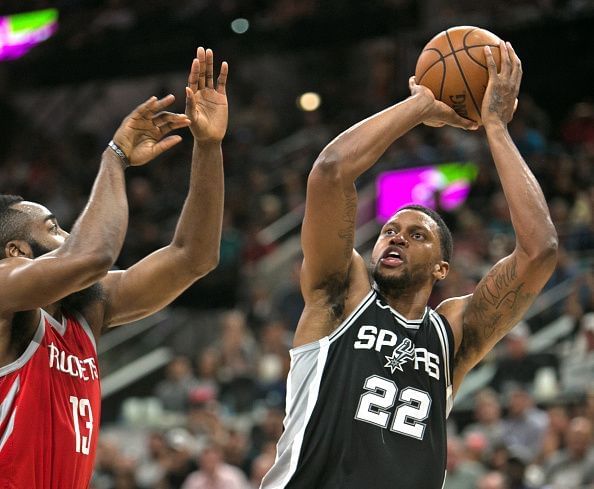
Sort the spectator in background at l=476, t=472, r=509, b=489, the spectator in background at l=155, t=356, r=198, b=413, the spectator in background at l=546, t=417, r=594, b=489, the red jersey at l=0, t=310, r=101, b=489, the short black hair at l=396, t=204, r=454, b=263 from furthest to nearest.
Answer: the spectator in background at l=155, t=356, r=198, b=413 → the spectator in background at l=546, t=417, r=594, b=489 → the spectator in background at l=476, t=472, r=509, b=489 → the short black hair at l=396, t=204, r=454, b=263 → the red jersey at l=0, t=310, r=101, b=489

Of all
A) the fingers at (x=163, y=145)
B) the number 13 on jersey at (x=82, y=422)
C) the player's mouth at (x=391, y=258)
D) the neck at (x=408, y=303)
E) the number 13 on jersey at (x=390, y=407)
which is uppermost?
the fingers at (x=163, y=145)

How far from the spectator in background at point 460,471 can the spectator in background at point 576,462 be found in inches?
23.5

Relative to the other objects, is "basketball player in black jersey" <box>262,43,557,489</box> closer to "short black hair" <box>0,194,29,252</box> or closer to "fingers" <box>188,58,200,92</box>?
→ "fingers" <box>188,58,200,92</box>

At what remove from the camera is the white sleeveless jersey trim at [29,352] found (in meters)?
4.17

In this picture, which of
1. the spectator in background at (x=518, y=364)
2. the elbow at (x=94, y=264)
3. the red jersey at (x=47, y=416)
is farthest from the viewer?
the spectator in background at (x=518, y=364)

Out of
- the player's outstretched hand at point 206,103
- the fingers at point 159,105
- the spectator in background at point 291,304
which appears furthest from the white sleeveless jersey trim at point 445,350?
the spectator in background at point 291,304

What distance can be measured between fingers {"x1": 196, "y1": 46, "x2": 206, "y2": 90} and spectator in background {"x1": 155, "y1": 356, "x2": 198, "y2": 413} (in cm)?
811

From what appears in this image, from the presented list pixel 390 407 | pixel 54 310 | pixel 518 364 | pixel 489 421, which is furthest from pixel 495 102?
pixel 518 364

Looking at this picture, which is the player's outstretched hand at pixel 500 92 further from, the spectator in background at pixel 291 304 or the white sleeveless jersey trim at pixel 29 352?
the spectator in background at pixel 291 304

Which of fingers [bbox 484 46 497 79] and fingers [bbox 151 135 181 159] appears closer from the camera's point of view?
fingers [bbox 151 135 181 159]

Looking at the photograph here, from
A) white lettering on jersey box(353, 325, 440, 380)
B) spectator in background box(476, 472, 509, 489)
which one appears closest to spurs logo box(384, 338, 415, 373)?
white lettering on jersey box(353, 325, 440, 380)

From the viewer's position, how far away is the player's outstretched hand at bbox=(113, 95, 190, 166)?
4355 mm

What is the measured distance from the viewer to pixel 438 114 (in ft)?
15.5

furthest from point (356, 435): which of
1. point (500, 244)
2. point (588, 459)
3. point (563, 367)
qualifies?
point (500, 244)
